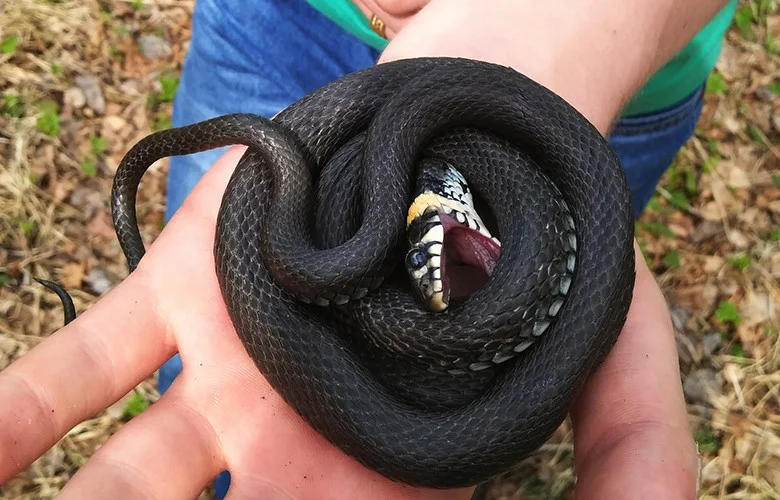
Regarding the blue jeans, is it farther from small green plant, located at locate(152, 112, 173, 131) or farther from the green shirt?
small green plant, located at locate(152, 112, 173, 131)

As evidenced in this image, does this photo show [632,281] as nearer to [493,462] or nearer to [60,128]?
[493,462]

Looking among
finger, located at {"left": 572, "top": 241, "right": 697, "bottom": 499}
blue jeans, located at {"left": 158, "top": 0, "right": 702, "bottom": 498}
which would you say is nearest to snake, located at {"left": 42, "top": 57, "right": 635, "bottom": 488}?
finger, located at {"left": 572, "top": 241, "right": 697, "bottom": 499}

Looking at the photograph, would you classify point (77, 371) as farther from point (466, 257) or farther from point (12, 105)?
point (12, 105)

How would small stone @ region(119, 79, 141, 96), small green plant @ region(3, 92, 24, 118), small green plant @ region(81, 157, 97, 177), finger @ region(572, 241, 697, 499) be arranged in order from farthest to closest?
small stone @ region(119, 79, 141, 96)
small green plant @ region(3, 92, 24, 118)
small green plant @ region(81, 157, 97, 177)
finger @ region(572, 241, 697, 499)

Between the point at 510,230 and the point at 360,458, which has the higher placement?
the point at 510,230

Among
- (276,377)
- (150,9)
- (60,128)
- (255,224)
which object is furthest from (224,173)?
(150,9)

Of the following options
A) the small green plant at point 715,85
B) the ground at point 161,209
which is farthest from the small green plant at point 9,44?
the small green plant at point 715,85

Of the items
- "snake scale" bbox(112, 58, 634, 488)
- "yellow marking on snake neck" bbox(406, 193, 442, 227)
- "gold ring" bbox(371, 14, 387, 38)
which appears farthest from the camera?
"gold ring" bbox(371, 14, 387, 38)
